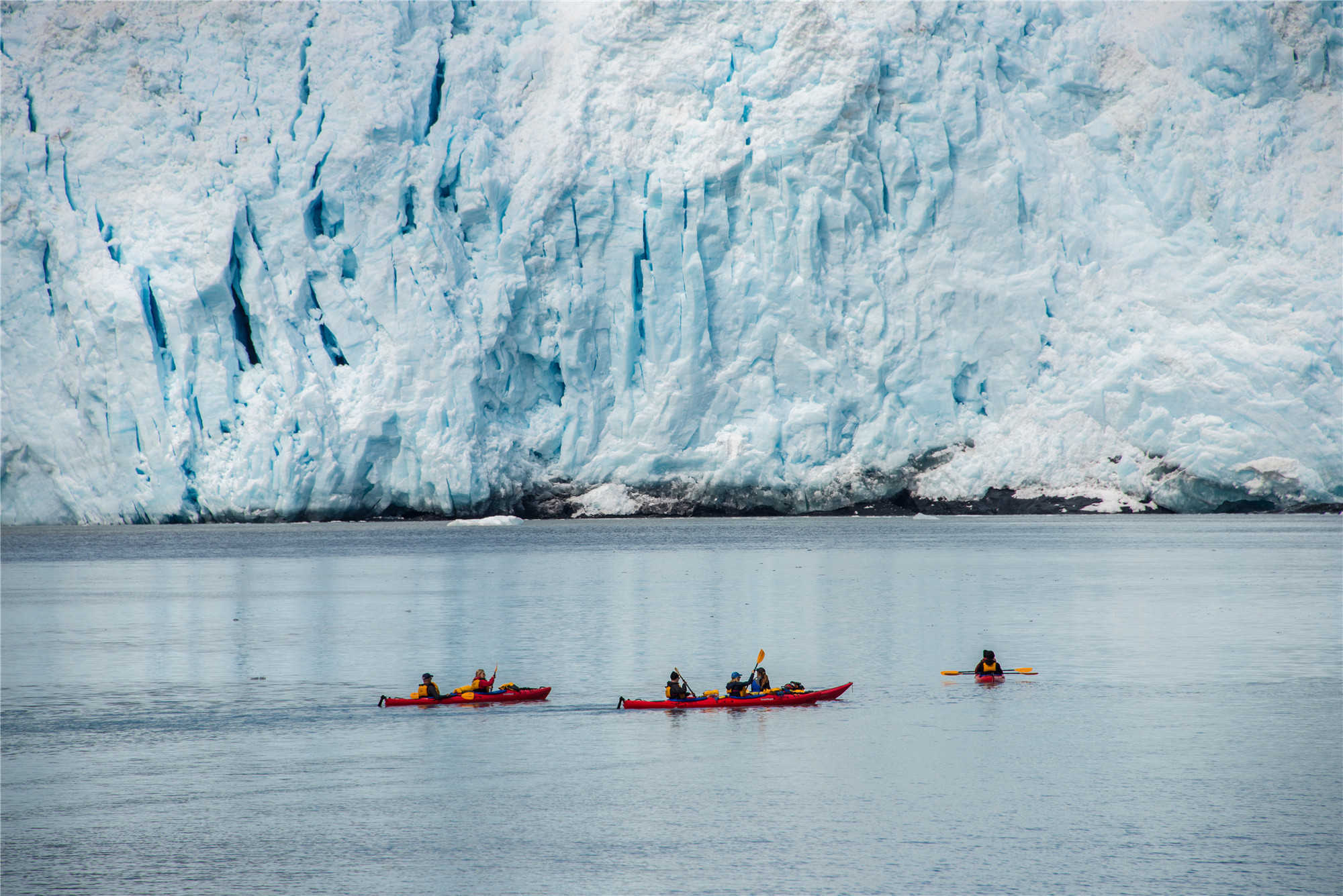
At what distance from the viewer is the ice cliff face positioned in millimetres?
38656

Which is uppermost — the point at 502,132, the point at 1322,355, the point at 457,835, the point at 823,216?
the point at 502,132

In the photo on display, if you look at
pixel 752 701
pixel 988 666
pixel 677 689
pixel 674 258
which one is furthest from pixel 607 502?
pixel 677 689

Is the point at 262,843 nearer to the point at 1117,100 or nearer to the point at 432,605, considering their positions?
the point at 432,605

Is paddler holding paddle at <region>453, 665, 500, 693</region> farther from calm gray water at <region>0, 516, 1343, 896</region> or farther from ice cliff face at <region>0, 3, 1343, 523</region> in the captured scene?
ice cliff face at <region>0, 3, 1343, 523</region>

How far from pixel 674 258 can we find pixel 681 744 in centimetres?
2862

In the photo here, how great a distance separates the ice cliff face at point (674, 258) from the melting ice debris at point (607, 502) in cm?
27

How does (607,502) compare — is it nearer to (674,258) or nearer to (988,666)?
(674,258)

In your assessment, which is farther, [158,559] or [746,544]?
[746,544]

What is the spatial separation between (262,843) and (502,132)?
35.5m

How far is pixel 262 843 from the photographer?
9484mm

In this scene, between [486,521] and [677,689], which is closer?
[677,689]

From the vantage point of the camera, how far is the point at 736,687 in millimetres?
15062

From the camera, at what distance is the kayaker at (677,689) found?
48.3 feet

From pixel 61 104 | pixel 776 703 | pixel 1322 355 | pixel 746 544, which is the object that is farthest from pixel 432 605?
pixel 1322 355
